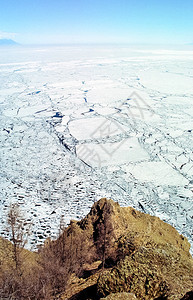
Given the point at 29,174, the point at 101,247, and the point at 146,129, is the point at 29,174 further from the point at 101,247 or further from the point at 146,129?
the point at 146,129

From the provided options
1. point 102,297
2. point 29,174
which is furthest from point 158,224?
point 29,174

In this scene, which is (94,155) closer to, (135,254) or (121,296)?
(135,254)

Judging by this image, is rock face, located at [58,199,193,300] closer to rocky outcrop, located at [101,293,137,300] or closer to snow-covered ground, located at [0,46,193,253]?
rocky outcrop, located at [101,293,137,300]

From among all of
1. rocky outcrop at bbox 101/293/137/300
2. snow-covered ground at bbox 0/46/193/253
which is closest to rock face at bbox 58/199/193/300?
rocky outcrop at bbox 101/293/137/300

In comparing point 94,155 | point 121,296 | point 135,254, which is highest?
point 121,296

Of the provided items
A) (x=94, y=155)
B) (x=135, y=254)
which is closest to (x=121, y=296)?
(x=135, y=254)

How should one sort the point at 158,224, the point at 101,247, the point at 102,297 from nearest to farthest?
the point at 102,297 → the point at 101,247 → the point at 158,224
